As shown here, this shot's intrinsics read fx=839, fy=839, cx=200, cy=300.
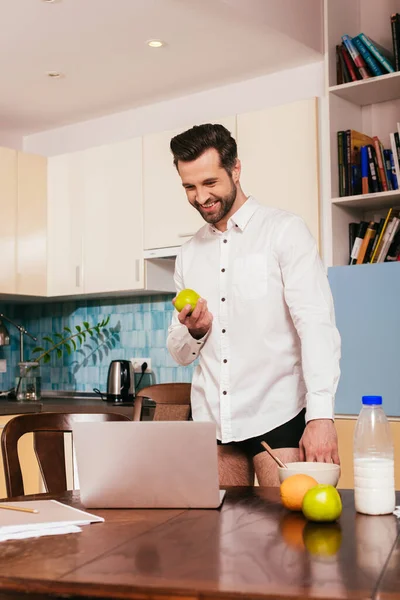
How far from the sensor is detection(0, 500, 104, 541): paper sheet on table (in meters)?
1.39

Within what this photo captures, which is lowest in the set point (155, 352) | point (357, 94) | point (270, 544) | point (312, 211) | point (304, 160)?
point (270, 544)

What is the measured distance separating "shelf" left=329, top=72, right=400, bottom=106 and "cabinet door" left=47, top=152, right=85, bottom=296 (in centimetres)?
146

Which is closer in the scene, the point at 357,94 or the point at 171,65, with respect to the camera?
the point at 357,94

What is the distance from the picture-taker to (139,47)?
3.55 metres

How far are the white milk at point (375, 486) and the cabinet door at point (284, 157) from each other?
1.99 m

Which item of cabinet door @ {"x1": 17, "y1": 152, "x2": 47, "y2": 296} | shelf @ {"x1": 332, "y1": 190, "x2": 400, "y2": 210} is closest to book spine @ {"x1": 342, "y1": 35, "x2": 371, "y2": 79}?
shelf @ {"x1": 332, "y1": 190, "x2": 400, "y2": 210}

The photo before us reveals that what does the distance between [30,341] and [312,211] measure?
2249 millimetres

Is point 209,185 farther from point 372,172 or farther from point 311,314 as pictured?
point 372,172

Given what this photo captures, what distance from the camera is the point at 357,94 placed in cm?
353

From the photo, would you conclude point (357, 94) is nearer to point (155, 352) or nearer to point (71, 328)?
point (155, 352)

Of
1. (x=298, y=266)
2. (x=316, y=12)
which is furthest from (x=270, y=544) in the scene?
(x=316, y=12)

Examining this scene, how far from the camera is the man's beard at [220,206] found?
2227 mm

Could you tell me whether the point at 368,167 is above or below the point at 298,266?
above

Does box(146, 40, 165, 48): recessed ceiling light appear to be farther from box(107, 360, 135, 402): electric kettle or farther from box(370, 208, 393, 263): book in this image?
box(107, 360, 135, 402): electric kettle
